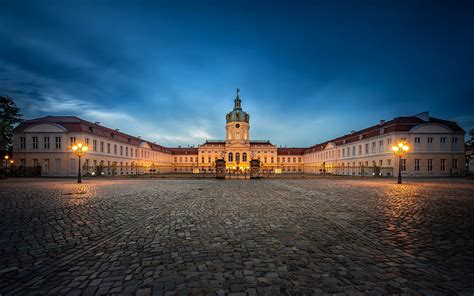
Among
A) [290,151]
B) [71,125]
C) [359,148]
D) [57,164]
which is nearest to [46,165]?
[57,164]

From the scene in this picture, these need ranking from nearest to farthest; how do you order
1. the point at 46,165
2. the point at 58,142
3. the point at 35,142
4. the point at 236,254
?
the point at 236,254 → the point at 46,165 → the point at 58,142 → the point at 35,142

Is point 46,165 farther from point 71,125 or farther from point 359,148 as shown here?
point 359,148

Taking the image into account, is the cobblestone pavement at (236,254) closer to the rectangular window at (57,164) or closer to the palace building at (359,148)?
the palace building at (359,148)

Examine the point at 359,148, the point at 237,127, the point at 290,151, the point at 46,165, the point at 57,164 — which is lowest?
the point at 46,165

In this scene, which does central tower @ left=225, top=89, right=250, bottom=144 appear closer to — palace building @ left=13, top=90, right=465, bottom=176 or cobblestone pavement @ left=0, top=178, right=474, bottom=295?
palace building @ left=13, top=90, right=465, bottom=176

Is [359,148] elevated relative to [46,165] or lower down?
elevated

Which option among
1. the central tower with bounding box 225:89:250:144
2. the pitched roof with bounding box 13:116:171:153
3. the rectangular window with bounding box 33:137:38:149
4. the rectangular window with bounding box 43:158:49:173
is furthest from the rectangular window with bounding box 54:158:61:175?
the central tower with bounding box 225:89:250:144

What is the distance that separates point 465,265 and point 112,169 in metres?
49.0

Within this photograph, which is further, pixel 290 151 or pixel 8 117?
pixel 290 151

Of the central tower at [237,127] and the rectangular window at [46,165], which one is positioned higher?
the central tower at [237,127]

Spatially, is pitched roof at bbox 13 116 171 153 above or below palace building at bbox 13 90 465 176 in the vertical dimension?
above

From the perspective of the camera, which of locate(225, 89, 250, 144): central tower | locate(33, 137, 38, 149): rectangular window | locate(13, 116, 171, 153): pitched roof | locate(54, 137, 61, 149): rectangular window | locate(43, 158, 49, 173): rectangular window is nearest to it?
locate(43, 158, 49, 173): rectangular window

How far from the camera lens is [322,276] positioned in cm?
338

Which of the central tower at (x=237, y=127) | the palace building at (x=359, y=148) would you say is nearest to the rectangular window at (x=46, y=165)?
the palace building at (x=359, y=148)
